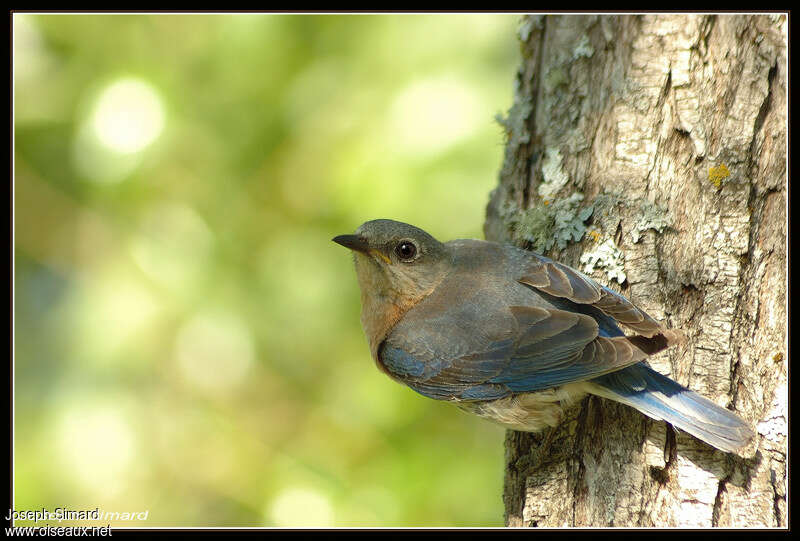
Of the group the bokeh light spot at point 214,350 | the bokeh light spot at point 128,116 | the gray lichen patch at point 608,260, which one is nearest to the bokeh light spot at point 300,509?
the bokeh light spot at point 214,350

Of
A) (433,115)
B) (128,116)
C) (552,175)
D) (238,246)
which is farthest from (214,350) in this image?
(552,175)

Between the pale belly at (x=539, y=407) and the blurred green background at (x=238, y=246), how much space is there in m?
1.76

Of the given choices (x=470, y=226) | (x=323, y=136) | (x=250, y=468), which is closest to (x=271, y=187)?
(x=323, y=136)

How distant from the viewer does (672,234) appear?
11.3 ft

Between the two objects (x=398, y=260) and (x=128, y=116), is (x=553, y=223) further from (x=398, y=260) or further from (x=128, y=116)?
(x=128, y=116)

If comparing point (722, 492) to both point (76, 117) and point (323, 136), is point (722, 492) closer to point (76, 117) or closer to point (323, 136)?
point (323, 136)

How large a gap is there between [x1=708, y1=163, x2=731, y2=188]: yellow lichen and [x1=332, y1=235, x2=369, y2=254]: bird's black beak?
76.8 inches

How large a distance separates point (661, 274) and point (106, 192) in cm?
434

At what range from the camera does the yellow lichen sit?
3.43 m

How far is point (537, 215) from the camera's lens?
158 inches

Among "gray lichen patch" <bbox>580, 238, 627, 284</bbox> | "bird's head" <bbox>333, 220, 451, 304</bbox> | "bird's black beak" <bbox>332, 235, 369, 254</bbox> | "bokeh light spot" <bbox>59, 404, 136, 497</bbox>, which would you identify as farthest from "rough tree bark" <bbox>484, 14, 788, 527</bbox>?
"bokeh light spot" <bbox>59, 404, 136, 497</bbox>

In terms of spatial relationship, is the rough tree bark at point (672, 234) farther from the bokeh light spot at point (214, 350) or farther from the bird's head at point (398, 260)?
the bokeh light spot at point (214, 350)

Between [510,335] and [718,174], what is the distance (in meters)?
1.38

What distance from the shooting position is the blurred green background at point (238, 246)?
5125 millimetres
